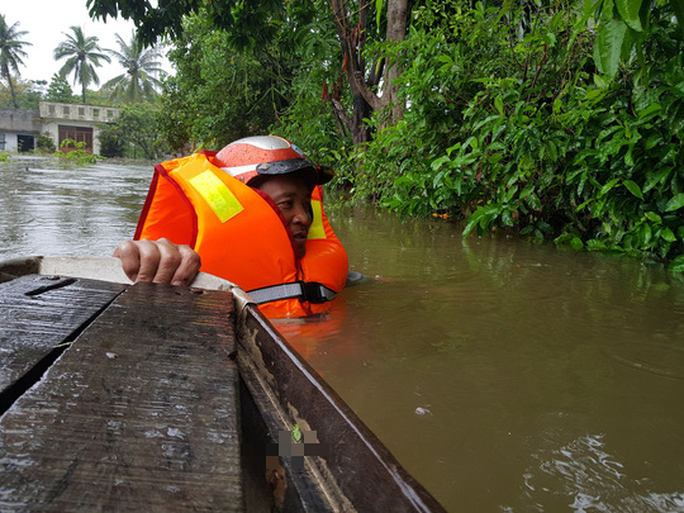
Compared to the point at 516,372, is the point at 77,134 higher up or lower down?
higher up

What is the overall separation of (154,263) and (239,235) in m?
0.93

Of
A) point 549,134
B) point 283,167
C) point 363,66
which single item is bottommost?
point 283,167

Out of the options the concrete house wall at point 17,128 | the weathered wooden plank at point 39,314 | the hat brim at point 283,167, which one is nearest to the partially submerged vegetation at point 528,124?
the hat brim at point 283,167

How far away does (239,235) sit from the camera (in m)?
2.48

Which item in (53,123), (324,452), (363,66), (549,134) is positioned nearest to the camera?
(324,452)

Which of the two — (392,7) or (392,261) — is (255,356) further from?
(392,7)

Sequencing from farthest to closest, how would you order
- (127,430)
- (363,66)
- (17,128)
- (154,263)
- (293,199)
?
(17,128) → (363,66) → (293,199) → (154,263) → (127,430)

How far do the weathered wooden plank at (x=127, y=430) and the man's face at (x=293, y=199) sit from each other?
1.75m

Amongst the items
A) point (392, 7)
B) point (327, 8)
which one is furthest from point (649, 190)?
point (327, 8)

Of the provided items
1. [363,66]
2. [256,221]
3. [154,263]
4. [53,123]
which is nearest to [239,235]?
[256,221]

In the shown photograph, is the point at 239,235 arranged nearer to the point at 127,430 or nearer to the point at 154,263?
the point at 154,263

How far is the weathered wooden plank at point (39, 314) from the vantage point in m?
0.80

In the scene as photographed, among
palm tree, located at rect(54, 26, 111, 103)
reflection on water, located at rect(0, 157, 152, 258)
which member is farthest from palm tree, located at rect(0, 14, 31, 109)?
reflection on water, located at rect(0, 157, 152, 258)

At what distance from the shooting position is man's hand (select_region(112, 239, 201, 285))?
5.09 ft
